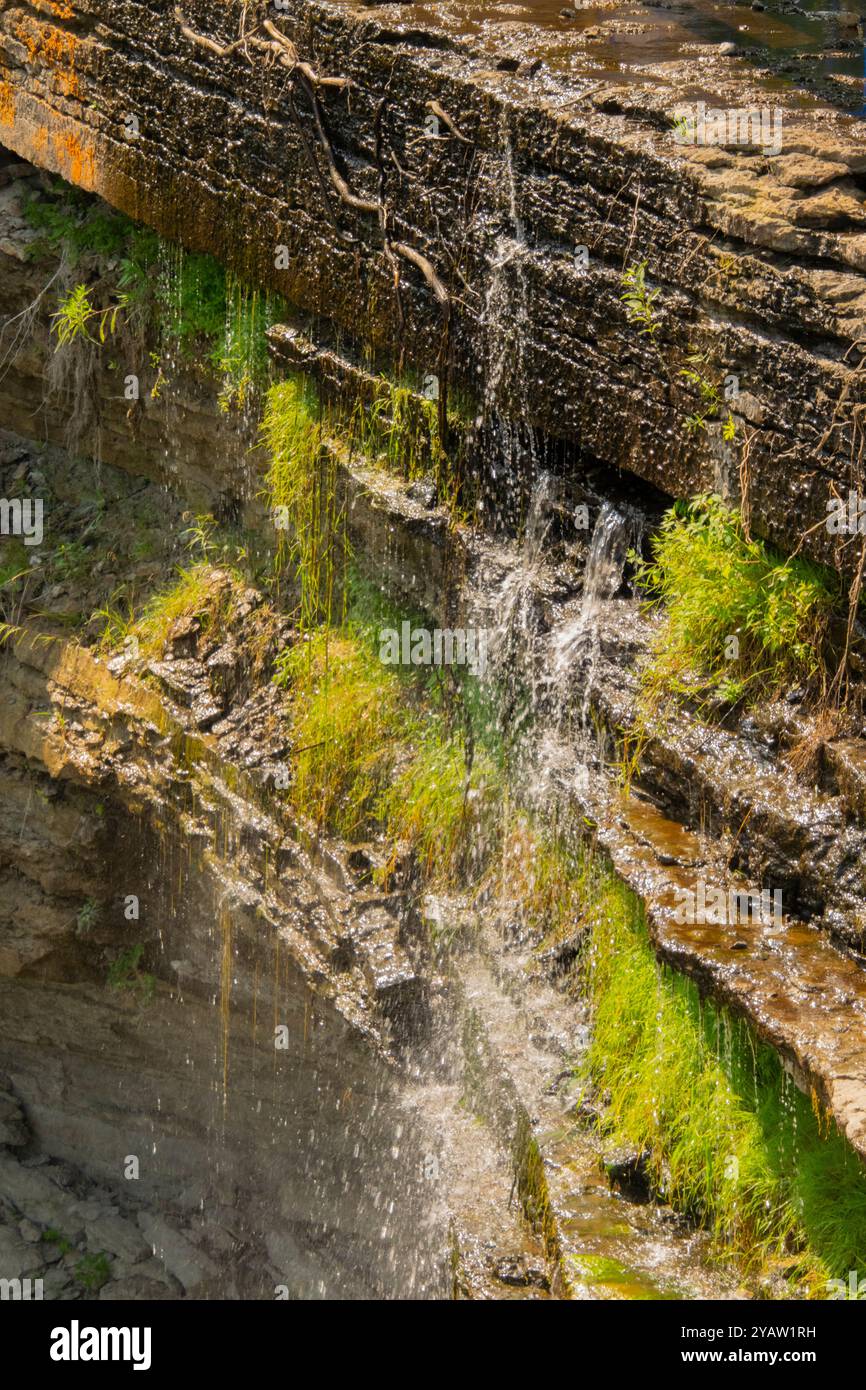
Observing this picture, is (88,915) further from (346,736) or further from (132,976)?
(346,736)

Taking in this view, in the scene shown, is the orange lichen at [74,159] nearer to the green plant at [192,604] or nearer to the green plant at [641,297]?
the green plant at [192,604]

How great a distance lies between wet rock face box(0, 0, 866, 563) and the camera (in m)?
4.18

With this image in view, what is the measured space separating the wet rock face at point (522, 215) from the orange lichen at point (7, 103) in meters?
0.37

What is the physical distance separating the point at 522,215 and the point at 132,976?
371 centimetres

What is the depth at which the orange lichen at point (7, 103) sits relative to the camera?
662cm

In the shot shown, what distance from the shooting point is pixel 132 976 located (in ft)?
22.2

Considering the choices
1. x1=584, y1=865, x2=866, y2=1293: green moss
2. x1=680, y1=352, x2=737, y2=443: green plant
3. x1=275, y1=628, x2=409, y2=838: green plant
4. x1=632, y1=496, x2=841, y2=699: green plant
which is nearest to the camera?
x1=584, y1=865, x2=866, y2=1293: green moss

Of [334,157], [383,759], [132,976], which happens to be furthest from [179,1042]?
[334,157]

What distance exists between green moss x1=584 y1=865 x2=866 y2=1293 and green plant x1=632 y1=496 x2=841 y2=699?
0.68 meters

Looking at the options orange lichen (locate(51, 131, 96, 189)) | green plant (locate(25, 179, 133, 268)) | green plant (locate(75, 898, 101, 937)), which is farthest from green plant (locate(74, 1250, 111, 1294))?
orange lichen (locate(51, 131, 96, 189))

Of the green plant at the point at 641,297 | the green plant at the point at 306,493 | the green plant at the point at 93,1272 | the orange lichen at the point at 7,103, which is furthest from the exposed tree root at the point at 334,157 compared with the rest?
the green plant at the point at 93,1272

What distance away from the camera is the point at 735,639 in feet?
14.2

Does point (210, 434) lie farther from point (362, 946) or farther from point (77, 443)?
point (362, 946)

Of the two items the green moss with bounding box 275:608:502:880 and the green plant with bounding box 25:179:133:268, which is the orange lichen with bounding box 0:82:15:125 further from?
the green moss with bounding box 275:608:502:880
